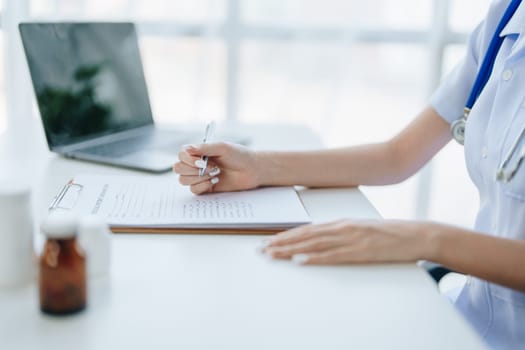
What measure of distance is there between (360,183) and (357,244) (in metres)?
0.38

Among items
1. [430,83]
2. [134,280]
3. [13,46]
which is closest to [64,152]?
[134,280]

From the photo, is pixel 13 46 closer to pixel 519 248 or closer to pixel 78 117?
pixel 78 117

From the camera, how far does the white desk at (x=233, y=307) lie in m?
0.67

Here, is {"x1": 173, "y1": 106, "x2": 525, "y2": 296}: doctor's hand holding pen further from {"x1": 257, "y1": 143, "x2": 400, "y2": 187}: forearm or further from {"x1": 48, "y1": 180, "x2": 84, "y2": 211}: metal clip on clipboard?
{"x1": 48, "y1": 180, "x2": 84, "y2": 211}: metal clip on clipboard

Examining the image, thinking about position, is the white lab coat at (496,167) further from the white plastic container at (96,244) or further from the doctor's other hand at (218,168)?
the white plastic container at (96,244)

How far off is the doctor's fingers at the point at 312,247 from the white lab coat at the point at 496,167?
0.86 ft

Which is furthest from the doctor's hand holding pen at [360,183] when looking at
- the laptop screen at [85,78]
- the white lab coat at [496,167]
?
the laptop screen at [85,78]

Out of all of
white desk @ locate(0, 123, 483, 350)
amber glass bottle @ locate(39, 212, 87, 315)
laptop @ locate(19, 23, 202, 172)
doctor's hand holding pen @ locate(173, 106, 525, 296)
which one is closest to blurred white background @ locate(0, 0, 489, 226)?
laptop @ locate(19, 23, 202, 172)

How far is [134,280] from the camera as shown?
80 centimetres

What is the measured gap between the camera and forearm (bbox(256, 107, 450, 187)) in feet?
3.88

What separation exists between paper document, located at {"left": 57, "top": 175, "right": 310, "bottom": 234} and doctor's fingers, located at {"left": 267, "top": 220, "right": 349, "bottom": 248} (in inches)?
3.0

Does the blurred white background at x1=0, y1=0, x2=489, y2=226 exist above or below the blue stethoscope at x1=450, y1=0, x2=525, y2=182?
below

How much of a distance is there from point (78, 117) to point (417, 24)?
1.22m

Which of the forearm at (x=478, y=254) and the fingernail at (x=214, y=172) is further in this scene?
the fingernail at (x=214, y=172)
